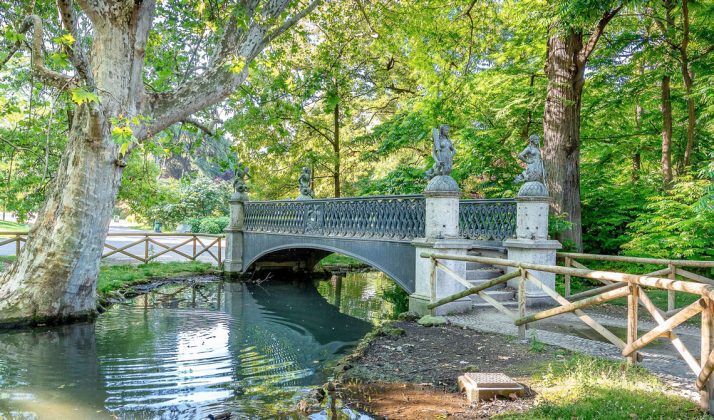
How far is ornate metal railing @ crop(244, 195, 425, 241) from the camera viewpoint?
403 inches

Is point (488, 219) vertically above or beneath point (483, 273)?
above

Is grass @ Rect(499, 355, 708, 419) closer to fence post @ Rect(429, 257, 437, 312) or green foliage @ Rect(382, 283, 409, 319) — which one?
fence post @ Rect(429, 257, 437, 312)

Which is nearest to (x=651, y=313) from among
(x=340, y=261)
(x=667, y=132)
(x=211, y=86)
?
(x=211, y=86)

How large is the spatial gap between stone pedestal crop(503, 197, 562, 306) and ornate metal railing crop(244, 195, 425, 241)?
74.9 inches

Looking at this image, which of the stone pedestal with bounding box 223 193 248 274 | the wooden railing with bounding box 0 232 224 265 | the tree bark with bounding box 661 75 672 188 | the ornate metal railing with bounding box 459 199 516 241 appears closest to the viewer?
the ornate metal railing with bounding box 459 199 516 241

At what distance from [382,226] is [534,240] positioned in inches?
128

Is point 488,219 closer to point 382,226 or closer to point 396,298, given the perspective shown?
point 382,226

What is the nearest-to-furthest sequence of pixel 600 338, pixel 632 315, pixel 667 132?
pixel 632 315
pixel 600 338
pixel 667 132

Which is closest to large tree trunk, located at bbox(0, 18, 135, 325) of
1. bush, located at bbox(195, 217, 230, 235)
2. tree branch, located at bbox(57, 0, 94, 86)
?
tree branch, located at bbox(57, 0, 94, 86)

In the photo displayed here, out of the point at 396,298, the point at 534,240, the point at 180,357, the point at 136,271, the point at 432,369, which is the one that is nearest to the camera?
the point at 432,369

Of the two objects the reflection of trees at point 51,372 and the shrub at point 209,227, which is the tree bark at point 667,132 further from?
the shrub at point 209,227

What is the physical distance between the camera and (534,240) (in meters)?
9.39

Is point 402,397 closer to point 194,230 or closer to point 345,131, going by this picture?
point 345,131

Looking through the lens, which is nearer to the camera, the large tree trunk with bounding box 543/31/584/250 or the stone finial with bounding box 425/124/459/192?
the stone finial with bounding box 425/124/459/192
